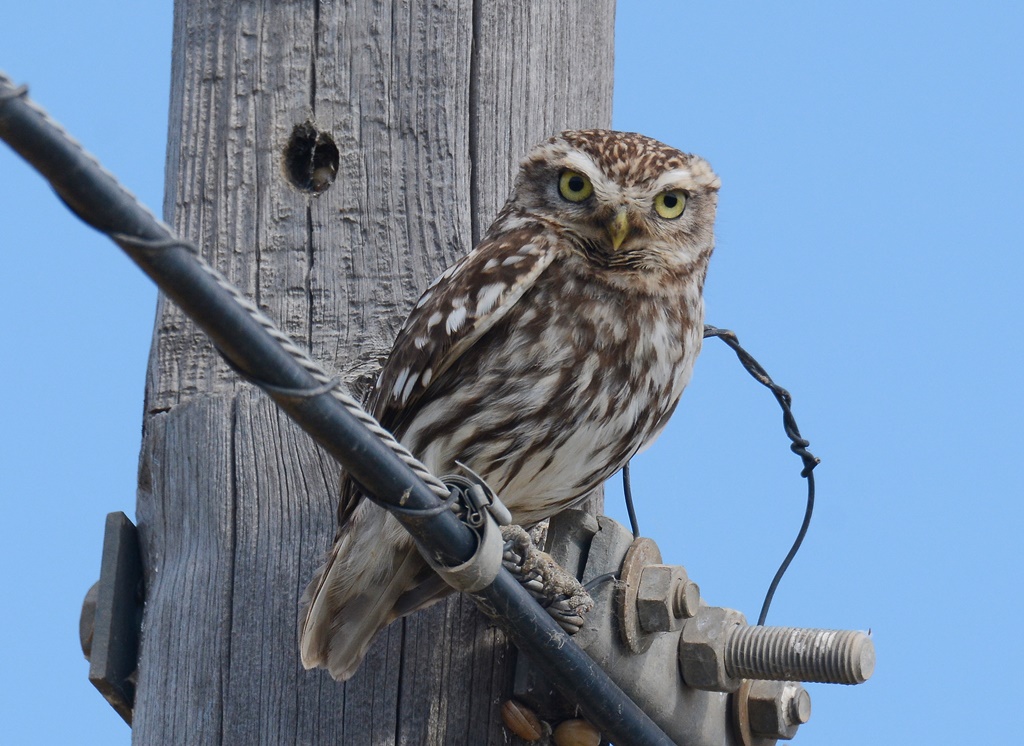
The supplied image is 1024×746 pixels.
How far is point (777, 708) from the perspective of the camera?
121 inches

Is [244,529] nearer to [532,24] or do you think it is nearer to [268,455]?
[268,455]

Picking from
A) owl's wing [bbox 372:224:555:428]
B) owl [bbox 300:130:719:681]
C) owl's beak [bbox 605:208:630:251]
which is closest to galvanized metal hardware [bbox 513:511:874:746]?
owl [bbox 300:130:719:681]

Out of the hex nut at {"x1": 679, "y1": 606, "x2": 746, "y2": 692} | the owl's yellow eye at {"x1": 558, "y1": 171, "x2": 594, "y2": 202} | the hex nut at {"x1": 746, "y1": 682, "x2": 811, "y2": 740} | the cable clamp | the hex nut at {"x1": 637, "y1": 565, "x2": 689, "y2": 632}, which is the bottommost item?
the hex nut at {"x1": 746, "y1": 682, "x2": 811, "y2": 740}

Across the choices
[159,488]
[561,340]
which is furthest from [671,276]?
[159,488]

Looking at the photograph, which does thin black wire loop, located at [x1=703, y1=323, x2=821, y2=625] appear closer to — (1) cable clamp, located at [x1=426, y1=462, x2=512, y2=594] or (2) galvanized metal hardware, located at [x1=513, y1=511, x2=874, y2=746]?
(2) galvanized metal hardware, located at [x1=513, y1=511, x2=874, y2=746]

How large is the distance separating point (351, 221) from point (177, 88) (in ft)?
1.99

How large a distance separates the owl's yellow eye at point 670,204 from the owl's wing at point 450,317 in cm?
31

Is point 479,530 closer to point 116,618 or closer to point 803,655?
point 803,655

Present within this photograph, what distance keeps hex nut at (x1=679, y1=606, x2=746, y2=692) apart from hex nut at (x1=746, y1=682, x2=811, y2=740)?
97 mm

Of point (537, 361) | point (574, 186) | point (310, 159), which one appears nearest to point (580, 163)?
point (574, 186)

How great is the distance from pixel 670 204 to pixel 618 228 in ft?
0.73

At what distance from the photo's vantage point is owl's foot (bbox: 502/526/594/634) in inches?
110

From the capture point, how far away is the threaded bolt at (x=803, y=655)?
2773 mm

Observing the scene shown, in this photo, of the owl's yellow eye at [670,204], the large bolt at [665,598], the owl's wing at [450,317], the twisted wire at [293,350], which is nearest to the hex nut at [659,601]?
the large bolt at [665,598]
